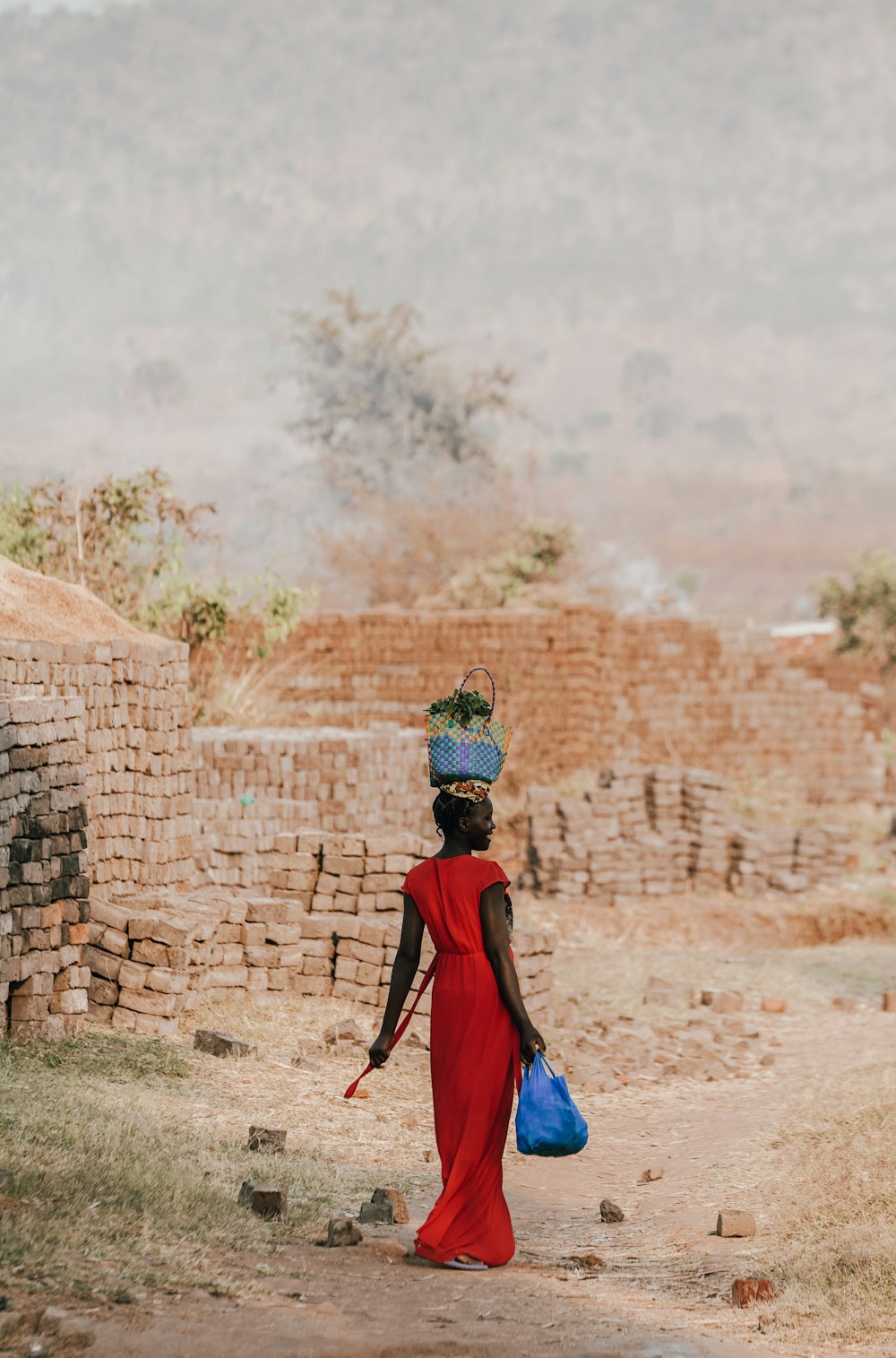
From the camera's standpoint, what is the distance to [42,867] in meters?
8.16

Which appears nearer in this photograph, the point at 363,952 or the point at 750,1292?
the point at 750,1292

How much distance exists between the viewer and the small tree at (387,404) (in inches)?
1951

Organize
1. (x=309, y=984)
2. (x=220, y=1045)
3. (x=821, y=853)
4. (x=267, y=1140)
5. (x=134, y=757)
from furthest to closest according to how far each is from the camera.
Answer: (x=821, y=853) < (x=134, y=757) < (x=309, y=984) < (x=220, y=1045) < (x=267, y=1140)

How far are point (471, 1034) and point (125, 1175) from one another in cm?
135

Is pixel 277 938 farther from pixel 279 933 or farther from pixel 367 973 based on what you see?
pixel 367 973

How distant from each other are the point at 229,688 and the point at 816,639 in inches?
692

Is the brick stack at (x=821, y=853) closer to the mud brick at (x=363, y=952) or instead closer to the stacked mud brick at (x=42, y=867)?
the mud brick at (x=363, y=952)

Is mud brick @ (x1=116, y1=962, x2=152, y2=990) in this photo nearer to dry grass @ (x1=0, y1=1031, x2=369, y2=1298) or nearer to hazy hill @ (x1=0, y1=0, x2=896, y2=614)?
dry grass @ (x1=0, y1=1031, x2=369, y2=1298)

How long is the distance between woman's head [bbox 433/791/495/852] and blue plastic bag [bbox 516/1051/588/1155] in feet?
2.72

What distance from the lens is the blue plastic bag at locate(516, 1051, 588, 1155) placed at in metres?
5.32

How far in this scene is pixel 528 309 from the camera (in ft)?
302

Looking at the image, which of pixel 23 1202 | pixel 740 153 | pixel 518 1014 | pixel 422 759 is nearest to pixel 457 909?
pixel 518 1014

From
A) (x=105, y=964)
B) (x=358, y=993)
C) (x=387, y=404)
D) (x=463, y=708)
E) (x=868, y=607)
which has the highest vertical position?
(x=387, y=404)

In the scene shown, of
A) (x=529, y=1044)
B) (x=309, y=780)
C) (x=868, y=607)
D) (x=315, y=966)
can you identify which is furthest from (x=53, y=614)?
(x=868, y=607)
